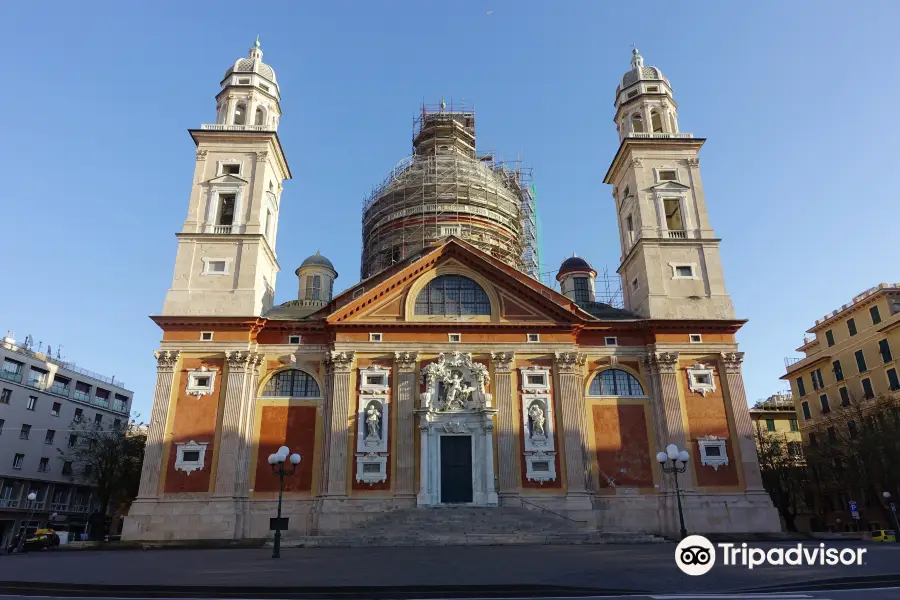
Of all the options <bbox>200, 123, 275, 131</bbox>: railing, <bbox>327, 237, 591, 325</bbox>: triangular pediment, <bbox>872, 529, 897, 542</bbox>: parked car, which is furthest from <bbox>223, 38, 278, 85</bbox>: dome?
<bbox>872, 529, 897, 542</bbox>: parked car

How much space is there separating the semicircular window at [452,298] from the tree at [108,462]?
25237 millimetres

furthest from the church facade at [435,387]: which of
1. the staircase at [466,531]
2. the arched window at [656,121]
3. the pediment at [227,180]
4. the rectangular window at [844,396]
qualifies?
the rectangular window at [844,396]

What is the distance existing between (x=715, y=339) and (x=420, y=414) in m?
14.9

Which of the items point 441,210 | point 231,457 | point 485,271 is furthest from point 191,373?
point 441,210

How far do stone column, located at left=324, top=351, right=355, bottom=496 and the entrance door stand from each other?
14.4ft

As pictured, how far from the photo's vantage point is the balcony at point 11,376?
46.1 metres

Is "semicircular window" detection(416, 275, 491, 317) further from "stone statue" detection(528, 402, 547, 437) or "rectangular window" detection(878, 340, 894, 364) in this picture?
"rectangular window" detection(878, 340, 894, 364)

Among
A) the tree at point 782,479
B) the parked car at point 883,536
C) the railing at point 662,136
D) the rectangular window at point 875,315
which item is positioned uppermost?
the railing at point 662,136

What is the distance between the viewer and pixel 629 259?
35.4 metres

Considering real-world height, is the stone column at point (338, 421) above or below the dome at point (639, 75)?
below

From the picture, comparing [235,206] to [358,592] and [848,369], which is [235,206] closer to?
[358,592]

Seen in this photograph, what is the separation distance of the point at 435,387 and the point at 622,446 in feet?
30.0

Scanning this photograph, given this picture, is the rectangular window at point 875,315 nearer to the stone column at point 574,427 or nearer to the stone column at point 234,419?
the stone column at point 574,427

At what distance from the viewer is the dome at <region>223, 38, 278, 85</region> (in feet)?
119
